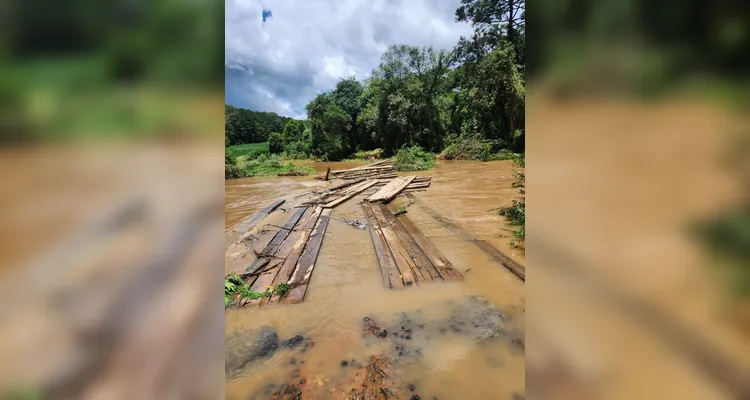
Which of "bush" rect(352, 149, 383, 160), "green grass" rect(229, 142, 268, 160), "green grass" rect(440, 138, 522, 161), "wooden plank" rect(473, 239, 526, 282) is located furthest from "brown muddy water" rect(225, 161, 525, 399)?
"green grass" rect(229, 142, 268, 160)

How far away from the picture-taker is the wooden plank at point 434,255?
4.52m

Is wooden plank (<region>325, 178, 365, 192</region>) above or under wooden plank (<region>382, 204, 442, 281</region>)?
above

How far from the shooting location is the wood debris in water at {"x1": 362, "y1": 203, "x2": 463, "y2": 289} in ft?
14.6

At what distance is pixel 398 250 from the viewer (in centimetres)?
558

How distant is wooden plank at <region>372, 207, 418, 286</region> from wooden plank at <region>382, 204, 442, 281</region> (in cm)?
9

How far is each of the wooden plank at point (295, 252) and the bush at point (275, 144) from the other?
24067 millimetres

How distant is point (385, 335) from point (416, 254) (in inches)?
93.3

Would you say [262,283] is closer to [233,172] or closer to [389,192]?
[389,192]

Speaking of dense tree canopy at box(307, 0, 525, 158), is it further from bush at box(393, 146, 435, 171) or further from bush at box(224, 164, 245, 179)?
bush at box(224, 164, 245, 179)

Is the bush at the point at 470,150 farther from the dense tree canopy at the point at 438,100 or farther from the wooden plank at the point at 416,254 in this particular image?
the wooden plank at the point at 416,254
